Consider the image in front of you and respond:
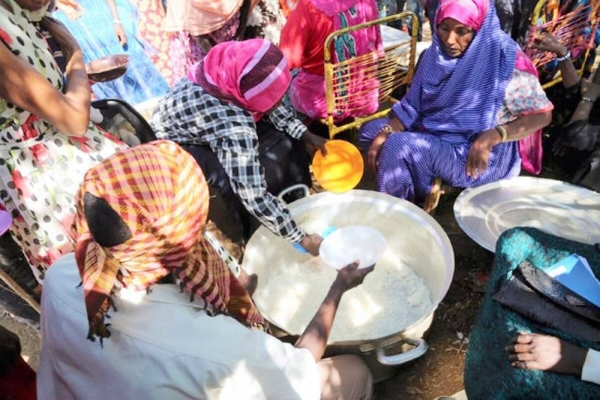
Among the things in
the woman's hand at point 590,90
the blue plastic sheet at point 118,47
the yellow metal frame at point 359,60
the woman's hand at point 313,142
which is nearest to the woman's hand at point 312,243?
the woman's hand at point 313,142

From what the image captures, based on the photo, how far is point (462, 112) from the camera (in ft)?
8.02

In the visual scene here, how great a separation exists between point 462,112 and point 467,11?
1.81 ft

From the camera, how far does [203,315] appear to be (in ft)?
3.75

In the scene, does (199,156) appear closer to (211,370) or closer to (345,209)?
(345,209)

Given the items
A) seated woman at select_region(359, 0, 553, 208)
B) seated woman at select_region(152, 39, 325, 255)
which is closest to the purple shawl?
seated woman at select_region(359, 0, 553, 208)

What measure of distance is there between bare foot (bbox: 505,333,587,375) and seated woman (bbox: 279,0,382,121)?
2.02 m

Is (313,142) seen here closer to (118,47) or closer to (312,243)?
(312,243)

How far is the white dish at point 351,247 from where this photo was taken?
75.5 inches

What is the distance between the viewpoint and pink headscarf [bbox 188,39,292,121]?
5.97 ft

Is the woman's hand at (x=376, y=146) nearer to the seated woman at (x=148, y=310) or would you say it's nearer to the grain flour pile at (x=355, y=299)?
the grain flour pile at (x=355, y=299)

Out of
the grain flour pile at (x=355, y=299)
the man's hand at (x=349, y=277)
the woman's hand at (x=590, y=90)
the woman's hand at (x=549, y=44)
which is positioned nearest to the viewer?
the man's hand at (x=349, y=277)

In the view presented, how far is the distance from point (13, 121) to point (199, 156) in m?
0.94

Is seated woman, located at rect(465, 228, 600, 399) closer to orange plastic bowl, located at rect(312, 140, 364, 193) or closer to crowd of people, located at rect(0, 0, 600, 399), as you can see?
crowd of people, located at rect(0, 0, 600, 399)

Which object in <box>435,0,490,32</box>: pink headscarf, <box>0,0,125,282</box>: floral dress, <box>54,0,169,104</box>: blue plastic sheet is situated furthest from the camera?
<box>54,0,169,104</box>: blue plastic sheet
